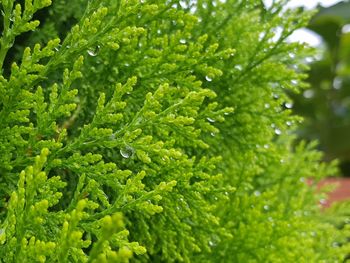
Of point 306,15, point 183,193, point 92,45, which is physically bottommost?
point 183,193

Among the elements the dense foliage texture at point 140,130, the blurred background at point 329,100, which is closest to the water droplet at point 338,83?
the blurred background at point 329,100

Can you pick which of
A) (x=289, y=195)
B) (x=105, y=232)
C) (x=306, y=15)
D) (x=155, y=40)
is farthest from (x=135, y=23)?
(x=289, y=195)

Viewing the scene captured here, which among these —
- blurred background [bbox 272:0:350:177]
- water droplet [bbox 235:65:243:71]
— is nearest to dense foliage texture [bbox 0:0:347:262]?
water droplet [bbox 235:65:243:71]

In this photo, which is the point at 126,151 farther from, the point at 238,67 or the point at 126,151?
the point at 238,67

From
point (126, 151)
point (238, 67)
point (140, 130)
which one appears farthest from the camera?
point (238, 67)

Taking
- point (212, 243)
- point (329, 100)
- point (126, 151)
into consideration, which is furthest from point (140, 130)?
point (329, 100)

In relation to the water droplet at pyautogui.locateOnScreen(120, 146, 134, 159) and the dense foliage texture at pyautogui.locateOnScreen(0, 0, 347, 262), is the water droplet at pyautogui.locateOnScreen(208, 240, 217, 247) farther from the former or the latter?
the water droplet at pyautogui.locateOnScreen(120, 146, 134, 159)

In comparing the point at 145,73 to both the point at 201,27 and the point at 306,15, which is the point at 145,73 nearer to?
the point at 201,27

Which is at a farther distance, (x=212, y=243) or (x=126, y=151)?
(x=212, y=243)

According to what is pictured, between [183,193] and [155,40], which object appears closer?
[183,193]
